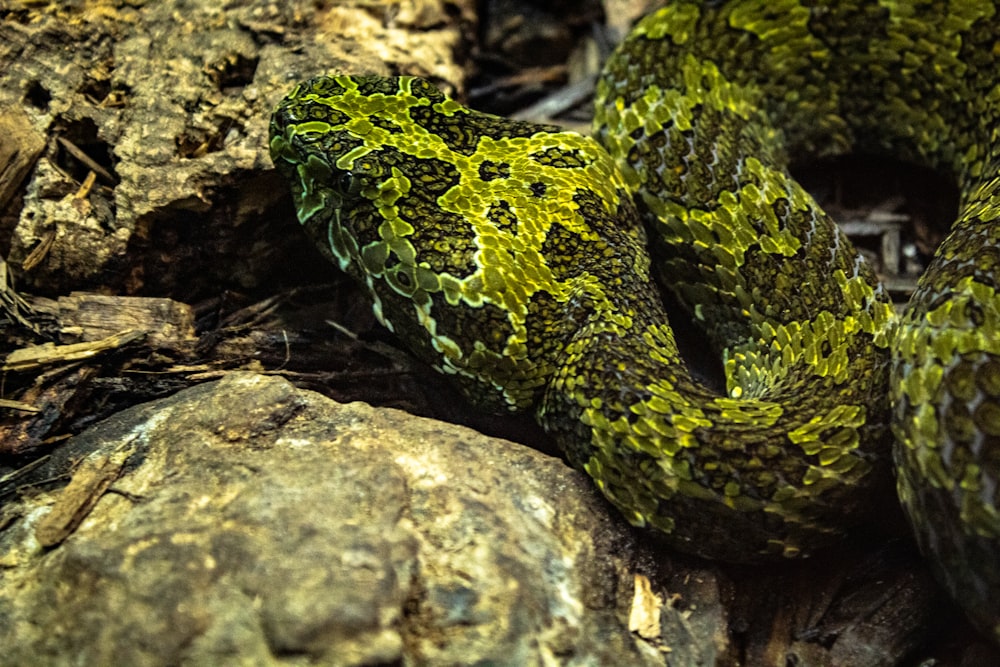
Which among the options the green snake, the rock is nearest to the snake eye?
the green snake

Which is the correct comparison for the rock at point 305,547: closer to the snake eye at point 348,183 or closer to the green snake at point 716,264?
the green snake at point 716,264

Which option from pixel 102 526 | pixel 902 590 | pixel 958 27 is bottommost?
pixel 102 526

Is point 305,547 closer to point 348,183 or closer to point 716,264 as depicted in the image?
point 348,183

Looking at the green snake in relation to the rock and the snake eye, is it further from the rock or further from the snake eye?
the rock

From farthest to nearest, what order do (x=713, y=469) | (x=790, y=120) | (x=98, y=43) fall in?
(x=790, y=120), (x=98, y=43), (x=713, y=469)

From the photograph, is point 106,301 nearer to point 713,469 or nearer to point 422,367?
point 422,367

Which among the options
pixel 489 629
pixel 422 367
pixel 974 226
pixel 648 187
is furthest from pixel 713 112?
pixel 489 629

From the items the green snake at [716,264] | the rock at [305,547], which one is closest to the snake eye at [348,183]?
the green snake at [716,264]
